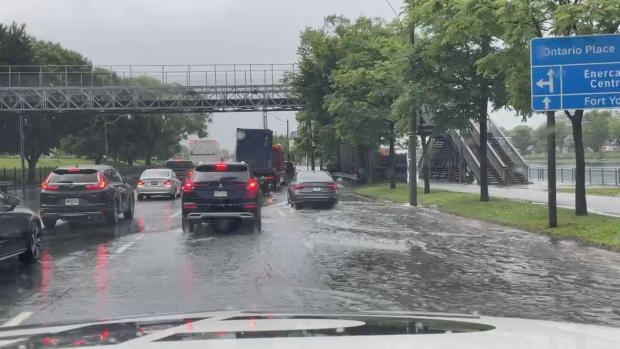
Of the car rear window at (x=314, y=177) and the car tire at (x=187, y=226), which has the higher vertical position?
the car rear window at (x=314, y=177)

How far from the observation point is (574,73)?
16844 mm

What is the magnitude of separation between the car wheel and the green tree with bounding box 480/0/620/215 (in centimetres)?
1103

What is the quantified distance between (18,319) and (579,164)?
14.6m

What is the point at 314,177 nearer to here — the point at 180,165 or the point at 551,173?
the point at 551,173

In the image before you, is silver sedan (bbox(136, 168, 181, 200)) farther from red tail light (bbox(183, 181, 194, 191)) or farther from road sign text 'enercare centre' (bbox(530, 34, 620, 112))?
road sign text 'enercare centre' (bbox(530, 34, 620, 112))

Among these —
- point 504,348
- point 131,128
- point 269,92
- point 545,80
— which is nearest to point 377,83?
point 545,80

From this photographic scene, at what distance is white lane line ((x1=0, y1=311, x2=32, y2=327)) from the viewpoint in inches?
291

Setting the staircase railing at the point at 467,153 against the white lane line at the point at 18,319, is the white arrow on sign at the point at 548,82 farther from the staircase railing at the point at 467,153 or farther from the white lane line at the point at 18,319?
the staircase railing at the point at 467,153

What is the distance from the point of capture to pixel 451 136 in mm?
43719

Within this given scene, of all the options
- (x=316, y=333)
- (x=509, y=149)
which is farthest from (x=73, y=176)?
(x=509, y=149)

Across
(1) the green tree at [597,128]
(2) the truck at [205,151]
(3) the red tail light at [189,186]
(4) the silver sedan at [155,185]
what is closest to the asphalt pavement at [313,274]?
(3) the red tail light at [189,186]

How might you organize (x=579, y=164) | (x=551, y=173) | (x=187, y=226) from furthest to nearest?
(x=579, y=164)
(x=187, y=226)
(x=551, y=173)

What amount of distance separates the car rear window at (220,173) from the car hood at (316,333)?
1142 cm

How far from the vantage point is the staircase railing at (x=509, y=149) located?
40594mm
